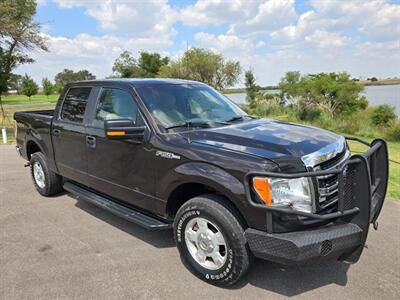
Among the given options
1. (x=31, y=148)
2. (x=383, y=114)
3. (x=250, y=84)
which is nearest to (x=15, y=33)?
(x=31, y=148)

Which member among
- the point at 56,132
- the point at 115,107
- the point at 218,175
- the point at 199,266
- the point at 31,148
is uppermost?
the point at 115,107

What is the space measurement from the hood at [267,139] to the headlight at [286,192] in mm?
220

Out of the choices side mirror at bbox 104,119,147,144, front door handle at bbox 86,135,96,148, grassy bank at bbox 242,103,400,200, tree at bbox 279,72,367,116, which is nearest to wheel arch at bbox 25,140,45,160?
front door handle at bbox 86,135,96,148

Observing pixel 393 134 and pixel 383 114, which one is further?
pixel 383 114

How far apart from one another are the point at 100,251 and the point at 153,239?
25.3 inches

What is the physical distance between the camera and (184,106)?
4332mm

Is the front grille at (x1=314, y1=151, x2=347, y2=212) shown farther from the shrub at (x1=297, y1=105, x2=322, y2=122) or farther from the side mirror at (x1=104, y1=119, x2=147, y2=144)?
the shrub at (x1=297, y1=105, x2=322, y2=122)

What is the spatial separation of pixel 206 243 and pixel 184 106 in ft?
5.50

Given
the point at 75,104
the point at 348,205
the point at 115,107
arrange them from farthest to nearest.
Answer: the point at 75,104, the point at 115,107, the point at 348,205

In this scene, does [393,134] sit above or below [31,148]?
below

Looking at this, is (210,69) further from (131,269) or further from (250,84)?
(131,269)

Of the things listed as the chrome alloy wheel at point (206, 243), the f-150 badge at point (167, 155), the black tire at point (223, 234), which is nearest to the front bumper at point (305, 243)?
the black tire at point (223, 234)

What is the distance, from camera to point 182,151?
11.6 ft

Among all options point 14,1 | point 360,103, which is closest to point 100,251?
point 14,1
